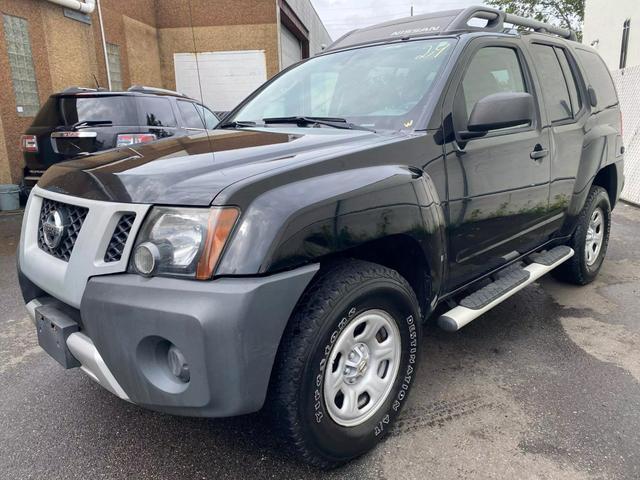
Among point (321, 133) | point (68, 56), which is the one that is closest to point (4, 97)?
point (68, 56)

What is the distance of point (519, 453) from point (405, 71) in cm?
201

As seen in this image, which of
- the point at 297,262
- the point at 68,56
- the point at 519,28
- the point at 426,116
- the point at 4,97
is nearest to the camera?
the point at 297,262

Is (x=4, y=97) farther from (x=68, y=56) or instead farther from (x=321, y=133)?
(x=321, y=133)

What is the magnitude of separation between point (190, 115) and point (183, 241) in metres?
6.49

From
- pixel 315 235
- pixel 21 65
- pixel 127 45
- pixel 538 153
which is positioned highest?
pixel 127 45

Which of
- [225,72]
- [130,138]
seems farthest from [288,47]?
[130,138]

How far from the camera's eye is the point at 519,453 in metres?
2.24

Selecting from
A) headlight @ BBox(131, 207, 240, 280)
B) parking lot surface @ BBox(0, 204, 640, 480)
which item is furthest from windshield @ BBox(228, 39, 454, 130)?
parking lot surface @ BBox(0, 204, 640, 480)

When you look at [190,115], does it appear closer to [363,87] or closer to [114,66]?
[363,87]

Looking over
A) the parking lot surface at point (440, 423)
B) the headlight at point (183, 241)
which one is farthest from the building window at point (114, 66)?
the headlight at point (183, 241)

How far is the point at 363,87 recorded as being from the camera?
9.63 feet

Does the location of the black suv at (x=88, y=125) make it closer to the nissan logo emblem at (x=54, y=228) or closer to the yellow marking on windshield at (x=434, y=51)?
the yellow marking on windshield at (x=434, y=51)

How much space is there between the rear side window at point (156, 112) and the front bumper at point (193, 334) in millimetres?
5720

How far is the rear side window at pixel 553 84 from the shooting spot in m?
3.45
